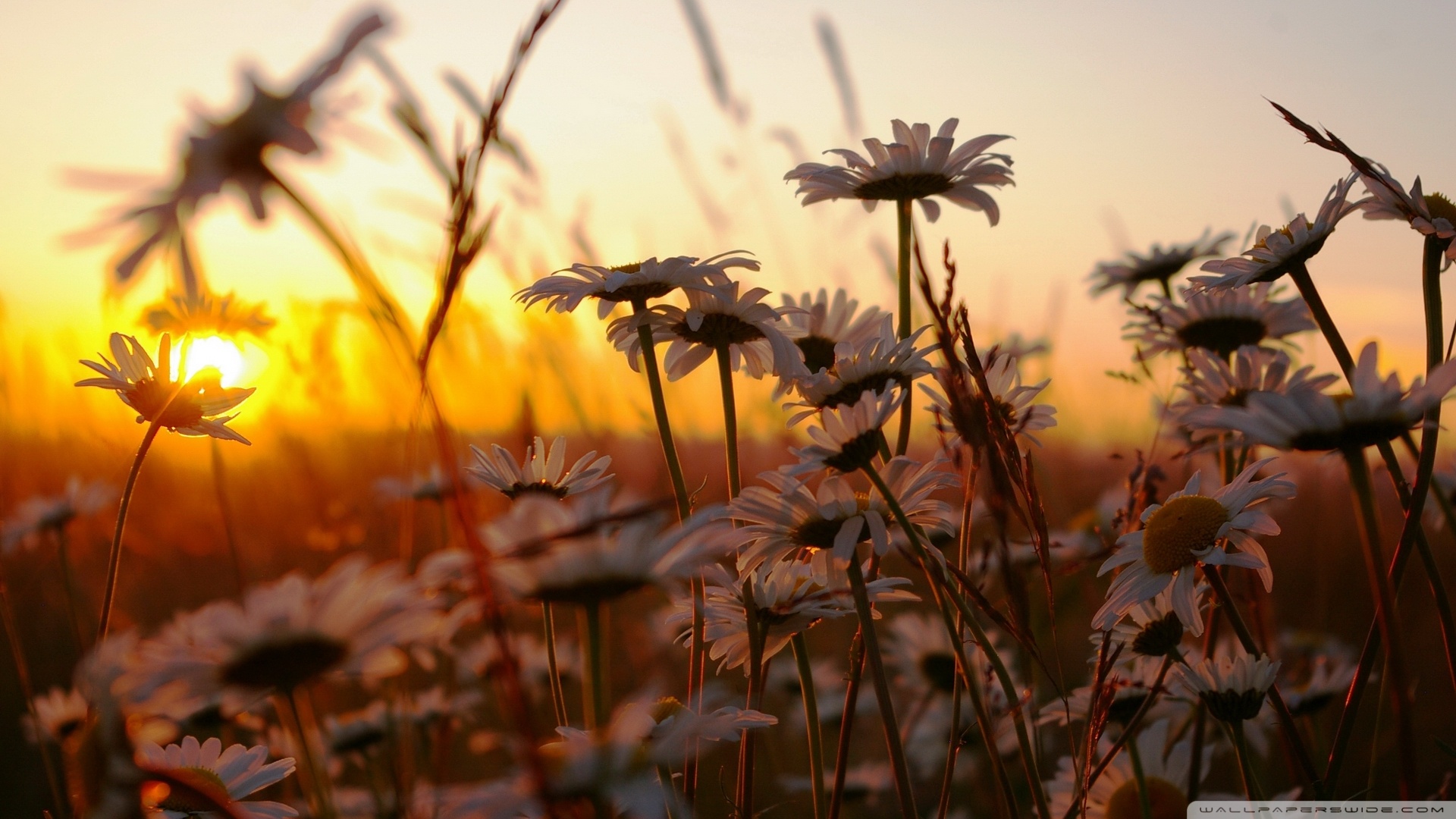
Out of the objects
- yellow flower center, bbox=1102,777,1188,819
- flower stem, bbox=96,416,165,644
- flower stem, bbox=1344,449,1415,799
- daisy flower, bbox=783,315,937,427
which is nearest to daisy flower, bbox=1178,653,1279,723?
flower stem, bbox=1344,449,1415,799

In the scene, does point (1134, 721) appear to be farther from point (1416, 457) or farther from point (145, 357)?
point (145, 357)

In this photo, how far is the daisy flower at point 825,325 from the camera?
142 centimetres

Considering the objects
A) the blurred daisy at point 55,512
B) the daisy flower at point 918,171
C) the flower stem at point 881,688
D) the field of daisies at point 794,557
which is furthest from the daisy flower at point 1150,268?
the blurred daisy at point 55,512

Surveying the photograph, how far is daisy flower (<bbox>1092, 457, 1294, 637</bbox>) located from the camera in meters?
1.08

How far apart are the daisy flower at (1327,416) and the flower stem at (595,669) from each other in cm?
54

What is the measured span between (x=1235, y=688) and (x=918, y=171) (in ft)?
2.63

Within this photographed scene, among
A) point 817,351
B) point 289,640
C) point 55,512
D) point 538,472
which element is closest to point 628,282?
point 538,472

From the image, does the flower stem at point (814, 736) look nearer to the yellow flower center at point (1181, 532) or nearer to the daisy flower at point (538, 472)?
the daisy flower at point (538, 472)

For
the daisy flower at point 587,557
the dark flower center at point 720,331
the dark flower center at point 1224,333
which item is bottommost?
the daisy flower at point 587,557

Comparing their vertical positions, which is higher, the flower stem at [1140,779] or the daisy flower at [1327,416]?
the daisy flower at [1327,416]

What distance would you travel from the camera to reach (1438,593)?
3.61ft

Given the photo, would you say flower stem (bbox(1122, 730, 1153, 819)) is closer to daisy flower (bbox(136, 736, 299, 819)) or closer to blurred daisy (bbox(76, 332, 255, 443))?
daisy flower (bbox(136, 736, 299, 819))

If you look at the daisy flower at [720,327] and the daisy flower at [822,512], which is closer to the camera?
the daisy flower at [822,512]

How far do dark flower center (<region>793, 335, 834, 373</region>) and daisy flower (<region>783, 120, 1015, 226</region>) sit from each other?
0.23m
